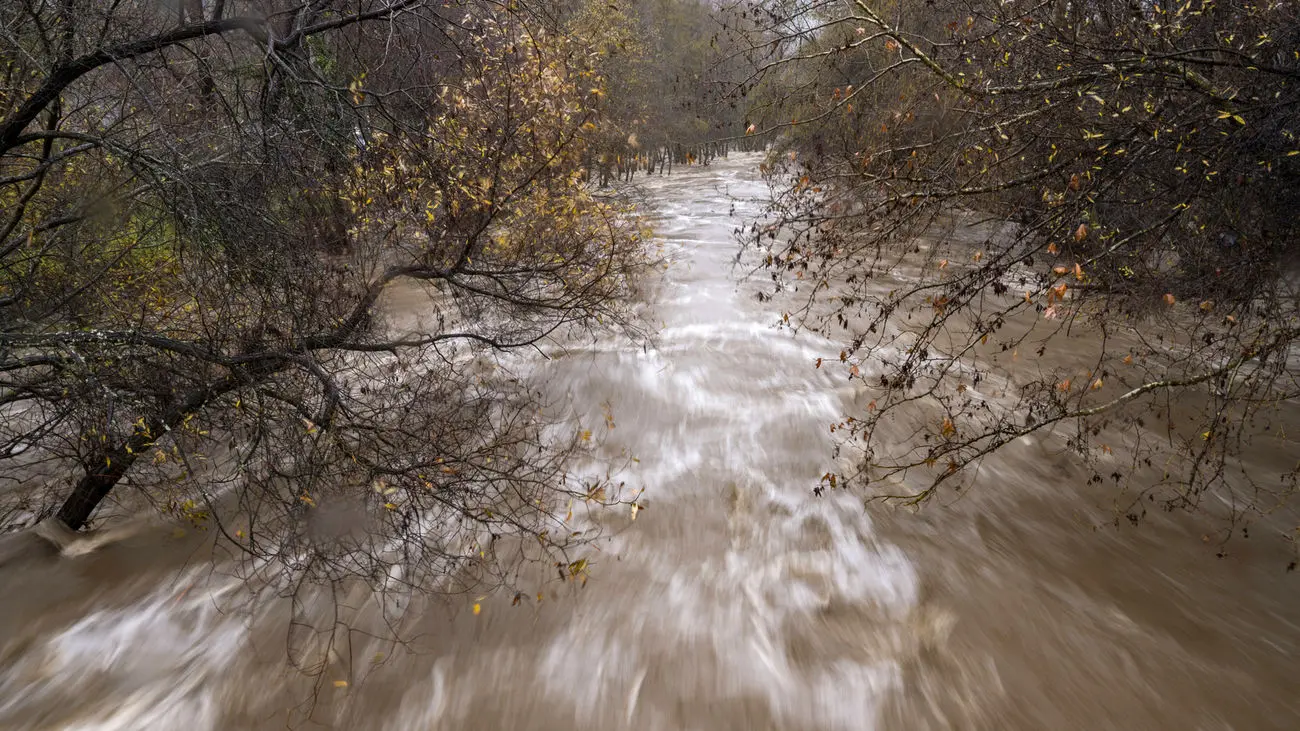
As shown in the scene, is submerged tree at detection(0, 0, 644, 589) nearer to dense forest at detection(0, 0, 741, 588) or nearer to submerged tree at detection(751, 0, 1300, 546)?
dense forest at detection(0, 0, 741, 588)

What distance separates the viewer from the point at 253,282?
5227 millimetres

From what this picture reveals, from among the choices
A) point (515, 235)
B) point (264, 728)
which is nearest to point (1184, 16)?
point (515, 235)

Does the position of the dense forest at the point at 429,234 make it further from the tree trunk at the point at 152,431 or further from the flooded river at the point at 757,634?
the flooded river at the point at 757,634

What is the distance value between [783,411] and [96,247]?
27.6ft

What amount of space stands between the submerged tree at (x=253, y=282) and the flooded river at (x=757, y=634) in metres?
0.70

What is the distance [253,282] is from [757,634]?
5125 millimetres

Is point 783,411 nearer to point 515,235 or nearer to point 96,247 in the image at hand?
point 515,235

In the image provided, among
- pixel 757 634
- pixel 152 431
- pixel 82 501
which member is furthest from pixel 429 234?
pixel 757 634

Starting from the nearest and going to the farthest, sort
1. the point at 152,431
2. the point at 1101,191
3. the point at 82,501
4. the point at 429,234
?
the point at 1101,191 < the point at 152,431 < the point at 82,501 < the point at 429,234

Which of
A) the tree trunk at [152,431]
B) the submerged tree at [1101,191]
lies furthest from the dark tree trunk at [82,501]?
the submerged tree at [1101,191]

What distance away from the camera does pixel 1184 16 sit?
4.59 meters

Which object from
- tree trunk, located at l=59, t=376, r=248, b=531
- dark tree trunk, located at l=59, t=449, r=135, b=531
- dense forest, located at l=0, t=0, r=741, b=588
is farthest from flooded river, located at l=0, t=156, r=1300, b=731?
tree trunk, located at l=59, t=376, r=248, b=531

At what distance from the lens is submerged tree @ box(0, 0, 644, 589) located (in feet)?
15.0

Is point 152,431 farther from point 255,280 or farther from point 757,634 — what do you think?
point 757,634
